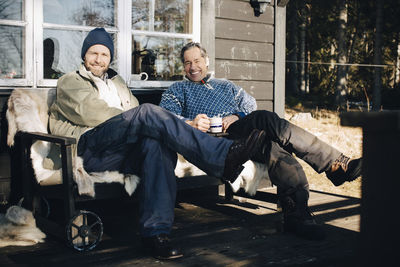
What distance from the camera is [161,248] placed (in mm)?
2410

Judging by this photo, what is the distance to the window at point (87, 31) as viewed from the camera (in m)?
3.40

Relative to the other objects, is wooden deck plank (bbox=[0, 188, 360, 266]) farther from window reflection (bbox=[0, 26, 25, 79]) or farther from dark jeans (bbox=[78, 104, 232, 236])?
window reflection (bbox=[0, 26, 25, 79])

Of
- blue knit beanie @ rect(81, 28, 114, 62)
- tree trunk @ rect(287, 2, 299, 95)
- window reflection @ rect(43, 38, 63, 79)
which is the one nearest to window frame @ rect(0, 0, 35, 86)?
window reflection @ rect(43, 38, 63, 79)

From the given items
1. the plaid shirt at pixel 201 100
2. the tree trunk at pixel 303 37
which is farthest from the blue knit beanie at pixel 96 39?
the tree trunk at pixel 303 37

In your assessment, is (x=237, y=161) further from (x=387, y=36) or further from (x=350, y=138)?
(x=387, y=36)

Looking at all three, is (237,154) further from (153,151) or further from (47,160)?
(47,160)

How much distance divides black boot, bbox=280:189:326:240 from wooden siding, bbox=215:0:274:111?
5.46 feet

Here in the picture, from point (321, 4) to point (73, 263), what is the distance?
54.8 ft

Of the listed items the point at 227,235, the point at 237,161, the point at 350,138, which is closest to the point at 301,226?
the point at 227,235

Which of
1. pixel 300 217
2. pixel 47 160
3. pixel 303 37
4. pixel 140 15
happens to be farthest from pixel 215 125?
pixel 303 37

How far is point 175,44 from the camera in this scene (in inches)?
164

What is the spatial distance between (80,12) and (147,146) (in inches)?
62.8

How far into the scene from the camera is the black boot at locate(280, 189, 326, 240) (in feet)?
9.09

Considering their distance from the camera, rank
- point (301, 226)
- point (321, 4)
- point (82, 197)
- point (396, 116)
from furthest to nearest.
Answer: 1. point (321, 4)
2. point (301, 226)
3. point (82, 197)
4. point (396, 116)
